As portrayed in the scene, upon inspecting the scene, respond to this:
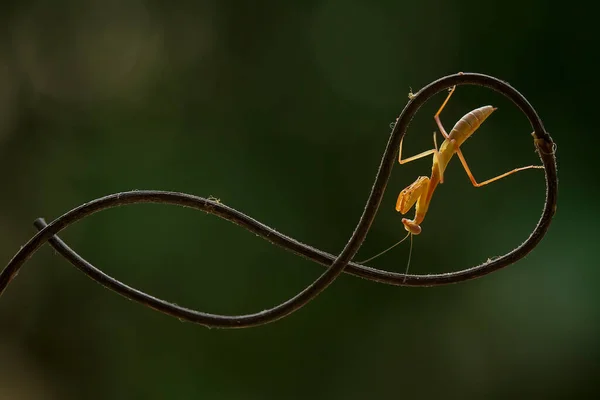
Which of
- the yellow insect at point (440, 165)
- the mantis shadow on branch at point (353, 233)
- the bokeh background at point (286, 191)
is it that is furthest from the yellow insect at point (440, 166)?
the bokeh background at point (286, 191)

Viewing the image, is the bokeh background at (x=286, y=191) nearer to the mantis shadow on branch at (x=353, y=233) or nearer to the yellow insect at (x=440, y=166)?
the yellow insect at (x=440, y=166)

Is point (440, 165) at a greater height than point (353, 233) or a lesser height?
greater

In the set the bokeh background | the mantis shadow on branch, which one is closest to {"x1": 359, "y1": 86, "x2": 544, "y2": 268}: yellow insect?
the mantis shadow on branch

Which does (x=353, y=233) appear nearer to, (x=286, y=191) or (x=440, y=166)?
(x=440, y=166)

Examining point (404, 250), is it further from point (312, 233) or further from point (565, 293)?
point (565, 293)

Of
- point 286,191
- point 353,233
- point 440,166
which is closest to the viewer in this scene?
point 353,233

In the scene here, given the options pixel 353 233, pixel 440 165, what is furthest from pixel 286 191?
pixel 353 233

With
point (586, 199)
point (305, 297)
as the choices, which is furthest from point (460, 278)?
point (586, 199)
